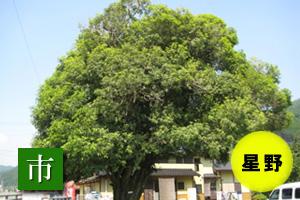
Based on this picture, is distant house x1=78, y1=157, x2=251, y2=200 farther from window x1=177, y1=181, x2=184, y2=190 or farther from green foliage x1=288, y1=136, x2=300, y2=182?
green foliage x1=288, y1=136, x2=300, y2=182

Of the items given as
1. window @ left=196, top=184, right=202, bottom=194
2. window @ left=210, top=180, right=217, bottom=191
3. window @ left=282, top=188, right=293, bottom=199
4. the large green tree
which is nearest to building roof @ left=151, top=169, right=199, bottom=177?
window @ left=196, top=184, right=202, bottom=194

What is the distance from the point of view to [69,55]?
90.4 feet

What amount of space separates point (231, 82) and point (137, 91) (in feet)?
16.4

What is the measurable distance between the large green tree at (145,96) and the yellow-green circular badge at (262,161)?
12361 mm

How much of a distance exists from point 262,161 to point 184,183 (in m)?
40.1

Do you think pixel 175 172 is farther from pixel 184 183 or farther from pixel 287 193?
pixel 287 193

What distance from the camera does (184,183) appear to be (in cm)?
4831

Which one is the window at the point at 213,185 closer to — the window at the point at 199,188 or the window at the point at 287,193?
the window at the point at 199,188

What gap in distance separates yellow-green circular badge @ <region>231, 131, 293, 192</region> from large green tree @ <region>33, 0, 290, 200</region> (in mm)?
12361

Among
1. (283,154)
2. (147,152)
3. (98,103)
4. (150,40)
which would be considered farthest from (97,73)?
(283,154)

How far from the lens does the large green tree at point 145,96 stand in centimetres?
2222

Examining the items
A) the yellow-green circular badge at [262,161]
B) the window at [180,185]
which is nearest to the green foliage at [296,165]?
the window at [180,185]

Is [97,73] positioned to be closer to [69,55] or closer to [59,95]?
[59,95]

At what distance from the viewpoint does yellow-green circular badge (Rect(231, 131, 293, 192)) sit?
29.0ft
